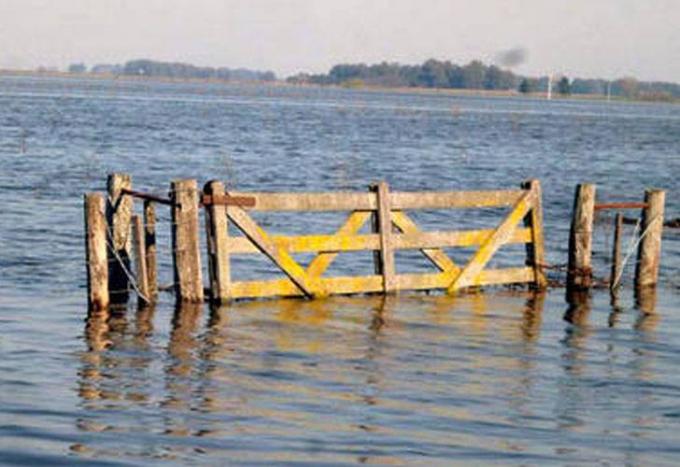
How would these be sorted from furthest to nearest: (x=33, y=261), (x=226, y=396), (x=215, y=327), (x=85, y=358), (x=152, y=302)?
1. (x=33, y=261)
2. (x=152, y=302)
3. (x=215, y=327)
4. (x=85, y=358)
5. (x=226, y=396)

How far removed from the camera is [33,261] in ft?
81.0

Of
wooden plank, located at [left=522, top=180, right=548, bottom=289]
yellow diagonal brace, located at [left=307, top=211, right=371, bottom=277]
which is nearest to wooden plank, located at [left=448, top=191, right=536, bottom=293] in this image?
wooden plank, located at [left=522, top=180, right=548, bottom=289]

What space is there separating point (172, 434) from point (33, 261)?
40.5 feet

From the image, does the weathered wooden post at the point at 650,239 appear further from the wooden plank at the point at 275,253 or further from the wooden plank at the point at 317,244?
the wooden plank at the point at 275,253

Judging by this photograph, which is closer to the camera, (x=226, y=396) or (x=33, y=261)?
(x=226, y=396)

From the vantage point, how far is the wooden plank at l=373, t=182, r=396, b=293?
20141mm

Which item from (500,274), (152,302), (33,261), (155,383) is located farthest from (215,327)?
(33,261)

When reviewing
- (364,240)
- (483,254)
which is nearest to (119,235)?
(364,240)

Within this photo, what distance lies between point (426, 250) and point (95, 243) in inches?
188

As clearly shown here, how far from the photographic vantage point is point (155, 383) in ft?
49.1

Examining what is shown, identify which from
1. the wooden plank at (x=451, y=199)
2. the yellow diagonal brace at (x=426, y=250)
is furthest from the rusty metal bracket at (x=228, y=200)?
the yellow diagonal brace at (x=426, y=250)

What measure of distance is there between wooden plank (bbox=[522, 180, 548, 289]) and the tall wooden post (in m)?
5.89

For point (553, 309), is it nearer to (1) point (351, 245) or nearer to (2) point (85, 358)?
(1) point (351, 245)


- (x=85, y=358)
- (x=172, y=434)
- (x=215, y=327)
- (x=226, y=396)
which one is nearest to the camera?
(x=172, y=434)
